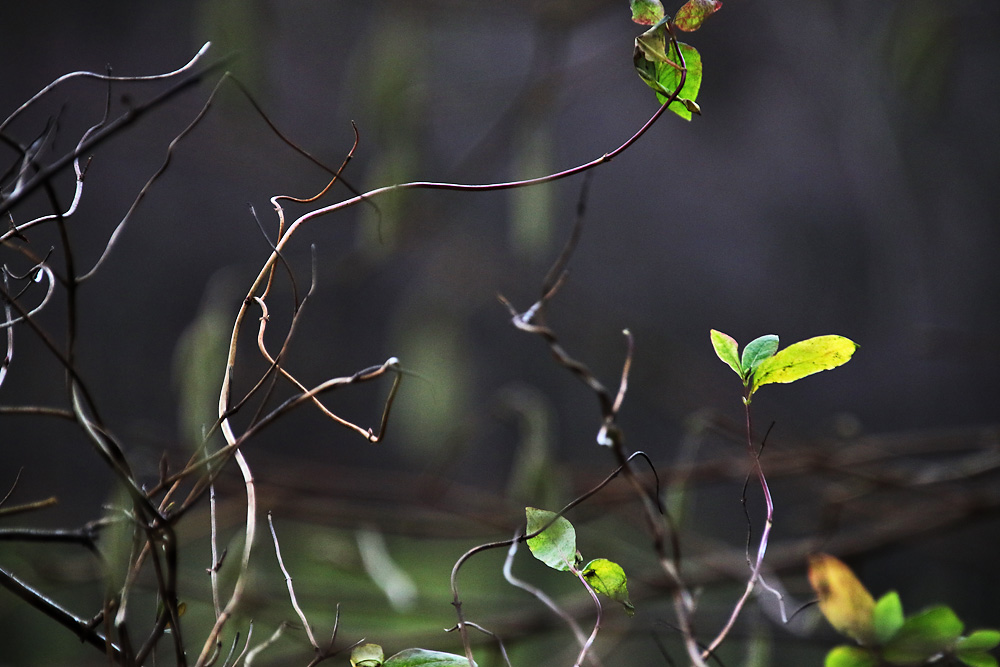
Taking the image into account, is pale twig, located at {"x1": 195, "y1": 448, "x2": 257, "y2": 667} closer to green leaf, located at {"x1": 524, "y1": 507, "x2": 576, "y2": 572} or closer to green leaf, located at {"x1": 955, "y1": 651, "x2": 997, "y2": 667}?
green leaf, located at {"x1": 524, "y1": 507, "x2": 576, "y2": 572}

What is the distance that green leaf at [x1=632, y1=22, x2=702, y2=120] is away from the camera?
0.63 feet

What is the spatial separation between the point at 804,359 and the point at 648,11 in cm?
9

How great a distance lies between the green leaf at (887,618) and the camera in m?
0.23

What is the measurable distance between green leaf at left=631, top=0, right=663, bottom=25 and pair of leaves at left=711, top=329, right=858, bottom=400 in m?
0.08

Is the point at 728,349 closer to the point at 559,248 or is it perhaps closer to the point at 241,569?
the point at 241,569

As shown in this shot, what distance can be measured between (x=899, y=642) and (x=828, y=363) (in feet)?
0.33

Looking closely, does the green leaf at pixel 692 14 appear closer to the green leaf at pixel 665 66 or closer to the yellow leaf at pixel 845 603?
the green leaf at pixel 665 66

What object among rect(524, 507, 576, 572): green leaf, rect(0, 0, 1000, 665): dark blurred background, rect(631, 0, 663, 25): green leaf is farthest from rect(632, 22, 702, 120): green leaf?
rect(0, 0, 1000, 665): dark blurred background

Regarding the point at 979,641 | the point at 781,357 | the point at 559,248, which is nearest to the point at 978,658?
the point at 979,641

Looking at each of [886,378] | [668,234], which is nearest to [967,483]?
[886,378]

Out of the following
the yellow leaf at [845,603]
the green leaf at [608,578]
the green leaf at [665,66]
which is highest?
the green leaf at [665,66]

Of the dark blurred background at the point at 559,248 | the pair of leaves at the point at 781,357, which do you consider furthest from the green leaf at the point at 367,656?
the dark blurred background at the point at 559,248

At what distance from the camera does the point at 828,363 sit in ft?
0.62

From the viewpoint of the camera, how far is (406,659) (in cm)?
19
